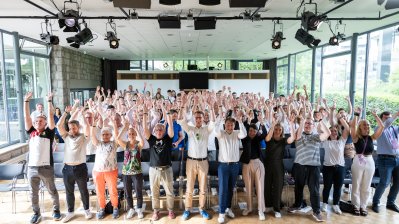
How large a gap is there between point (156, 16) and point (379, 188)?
218 inches

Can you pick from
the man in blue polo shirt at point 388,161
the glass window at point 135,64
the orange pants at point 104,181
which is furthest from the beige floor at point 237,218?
the glass window at point 135,64

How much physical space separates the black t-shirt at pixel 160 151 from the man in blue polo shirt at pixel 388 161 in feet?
11.7

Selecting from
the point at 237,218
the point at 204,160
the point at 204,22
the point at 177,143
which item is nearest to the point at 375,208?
the point at 237,218

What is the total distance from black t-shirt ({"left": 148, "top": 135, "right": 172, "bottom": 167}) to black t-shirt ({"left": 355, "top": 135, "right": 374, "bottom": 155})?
3032mm

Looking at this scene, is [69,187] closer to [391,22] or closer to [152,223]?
[152,223]

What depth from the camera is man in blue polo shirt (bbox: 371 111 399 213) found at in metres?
4.64

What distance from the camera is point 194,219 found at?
4.45m

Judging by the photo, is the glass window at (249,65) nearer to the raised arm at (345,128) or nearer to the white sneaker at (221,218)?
the raised arm at (345,128)

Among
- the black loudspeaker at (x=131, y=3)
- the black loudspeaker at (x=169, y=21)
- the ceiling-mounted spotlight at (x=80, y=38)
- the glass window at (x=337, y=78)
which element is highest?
the black loudspeaker at (x=169, y=21)

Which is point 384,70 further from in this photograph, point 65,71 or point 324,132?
point 65,71

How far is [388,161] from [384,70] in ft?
12.4

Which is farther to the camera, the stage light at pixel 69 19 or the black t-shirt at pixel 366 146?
the stage light at pixel 69 19

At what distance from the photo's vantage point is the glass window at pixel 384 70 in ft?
23.1

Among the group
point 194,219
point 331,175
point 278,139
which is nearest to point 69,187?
point 194,219
